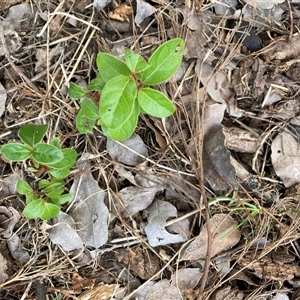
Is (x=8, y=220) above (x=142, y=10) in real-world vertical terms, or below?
below

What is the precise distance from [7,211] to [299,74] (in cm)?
134

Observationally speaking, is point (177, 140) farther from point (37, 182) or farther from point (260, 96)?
point (37, 182)

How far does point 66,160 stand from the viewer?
177 centimetres

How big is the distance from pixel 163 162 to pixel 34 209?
1.83ft

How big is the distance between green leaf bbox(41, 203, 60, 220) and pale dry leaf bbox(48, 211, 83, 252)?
0.10 metres

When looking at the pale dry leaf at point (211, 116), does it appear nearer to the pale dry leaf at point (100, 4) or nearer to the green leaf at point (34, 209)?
the pale dry leaf at point (100, 4)

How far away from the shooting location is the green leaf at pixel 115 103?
1.56m

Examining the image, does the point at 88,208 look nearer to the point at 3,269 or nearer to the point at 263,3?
the point at 3,269

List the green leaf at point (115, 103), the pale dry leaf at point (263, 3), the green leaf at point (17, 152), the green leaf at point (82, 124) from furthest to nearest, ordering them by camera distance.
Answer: the pale dry leaf at point (263, 3)
the green leaf at point (82, 124)
the green leaf at point (17, 152)
the green leaf at point (115, 103)

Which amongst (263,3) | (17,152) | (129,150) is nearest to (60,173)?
(17,152)

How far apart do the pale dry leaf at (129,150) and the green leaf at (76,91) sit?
8.9 inches

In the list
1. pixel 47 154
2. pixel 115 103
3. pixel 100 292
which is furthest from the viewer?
pixel 100 292

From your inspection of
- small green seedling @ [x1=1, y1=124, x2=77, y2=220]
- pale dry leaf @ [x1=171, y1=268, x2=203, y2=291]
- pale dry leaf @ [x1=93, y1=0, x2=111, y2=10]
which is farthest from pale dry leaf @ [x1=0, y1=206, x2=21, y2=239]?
pale dry leaf @ [x1=93, y1=0, x2=111, y2=10]

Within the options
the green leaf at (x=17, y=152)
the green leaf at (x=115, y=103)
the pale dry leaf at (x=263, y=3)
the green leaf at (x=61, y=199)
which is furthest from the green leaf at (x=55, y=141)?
the pale dry leaf at (x=263, y=3)
